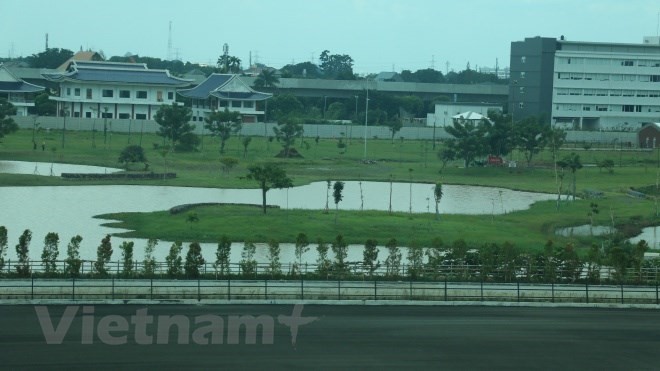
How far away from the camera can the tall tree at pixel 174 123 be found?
3925 cm

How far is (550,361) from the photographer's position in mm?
10664

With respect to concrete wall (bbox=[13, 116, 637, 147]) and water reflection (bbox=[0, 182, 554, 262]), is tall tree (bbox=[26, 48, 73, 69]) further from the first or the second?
water reflection (bbox=[0, 182, 554, 262])

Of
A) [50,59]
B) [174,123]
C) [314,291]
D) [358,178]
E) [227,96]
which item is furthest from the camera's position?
[50,59]

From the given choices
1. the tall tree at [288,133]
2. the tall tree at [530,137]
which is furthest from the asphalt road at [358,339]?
the tall tree at [288,133]

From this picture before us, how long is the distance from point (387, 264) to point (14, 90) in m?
37.9

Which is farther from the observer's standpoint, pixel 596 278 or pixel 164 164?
pixel 164 164

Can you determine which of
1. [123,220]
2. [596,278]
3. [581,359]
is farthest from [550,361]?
[123,220]

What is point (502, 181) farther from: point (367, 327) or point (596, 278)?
point (367, 327)

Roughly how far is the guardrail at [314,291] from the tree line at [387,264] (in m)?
0.37

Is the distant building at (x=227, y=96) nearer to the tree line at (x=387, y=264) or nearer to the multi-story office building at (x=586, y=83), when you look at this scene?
the multi-story office building at (x=586, y=83)

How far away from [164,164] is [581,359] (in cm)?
2489

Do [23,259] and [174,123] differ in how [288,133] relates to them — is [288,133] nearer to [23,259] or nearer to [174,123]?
[174,123]

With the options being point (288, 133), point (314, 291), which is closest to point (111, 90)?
point (288, 133)

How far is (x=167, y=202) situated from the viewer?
2531 centimetres
